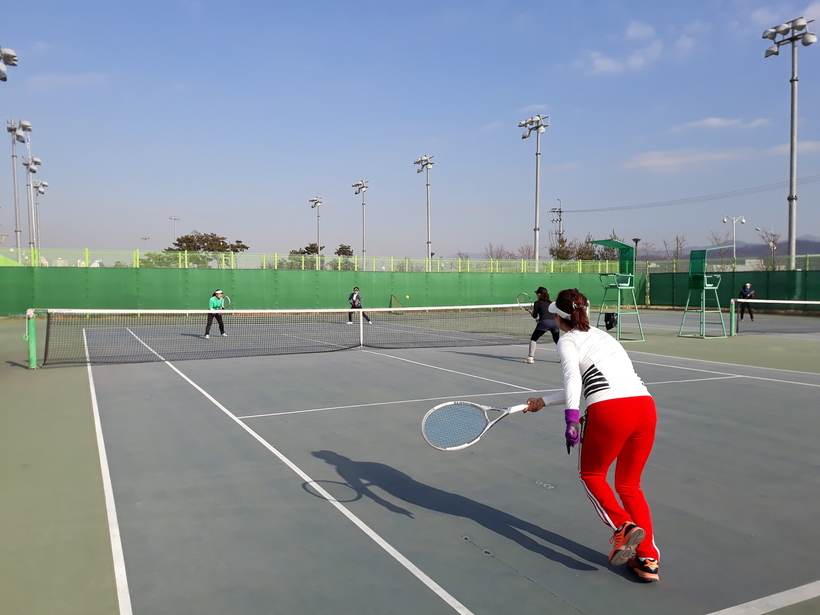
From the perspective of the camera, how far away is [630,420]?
3539 millimetres

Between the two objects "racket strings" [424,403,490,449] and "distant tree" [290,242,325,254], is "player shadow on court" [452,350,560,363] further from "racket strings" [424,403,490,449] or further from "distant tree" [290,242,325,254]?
"distant tree" [290,242,325,254]

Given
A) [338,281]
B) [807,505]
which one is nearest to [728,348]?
[807,505]

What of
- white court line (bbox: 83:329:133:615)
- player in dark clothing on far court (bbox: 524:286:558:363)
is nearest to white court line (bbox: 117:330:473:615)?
white court line (bbox: 83:329:133:615)

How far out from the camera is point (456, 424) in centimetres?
430

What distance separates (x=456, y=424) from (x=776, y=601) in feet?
6.64

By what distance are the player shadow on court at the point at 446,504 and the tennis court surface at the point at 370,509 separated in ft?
0.06

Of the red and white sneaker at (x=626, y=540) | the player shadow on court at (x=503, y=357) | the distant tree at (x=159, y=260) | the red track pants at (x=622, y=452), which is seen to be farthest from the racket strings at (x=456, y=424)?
the distant tree at (x=159, y=260)

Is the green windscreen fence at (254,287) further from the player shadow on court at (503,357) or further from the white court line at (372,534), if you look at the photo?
the white court line at (372,534)

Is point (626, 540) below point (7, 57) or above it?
below

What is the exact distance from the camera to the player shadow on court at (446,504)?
400cm

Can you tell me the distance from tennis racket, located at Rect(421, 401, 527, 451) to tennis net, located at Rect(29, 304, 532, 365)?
10480 mm

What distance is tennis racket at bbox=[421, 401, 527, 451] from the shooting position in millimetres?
4141

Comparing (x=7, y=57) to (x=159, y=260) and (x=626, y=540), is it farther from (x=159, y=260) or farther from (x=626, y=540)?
(x=626, y=540)

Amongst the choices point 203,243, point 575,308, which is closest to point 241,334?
point 575,308
